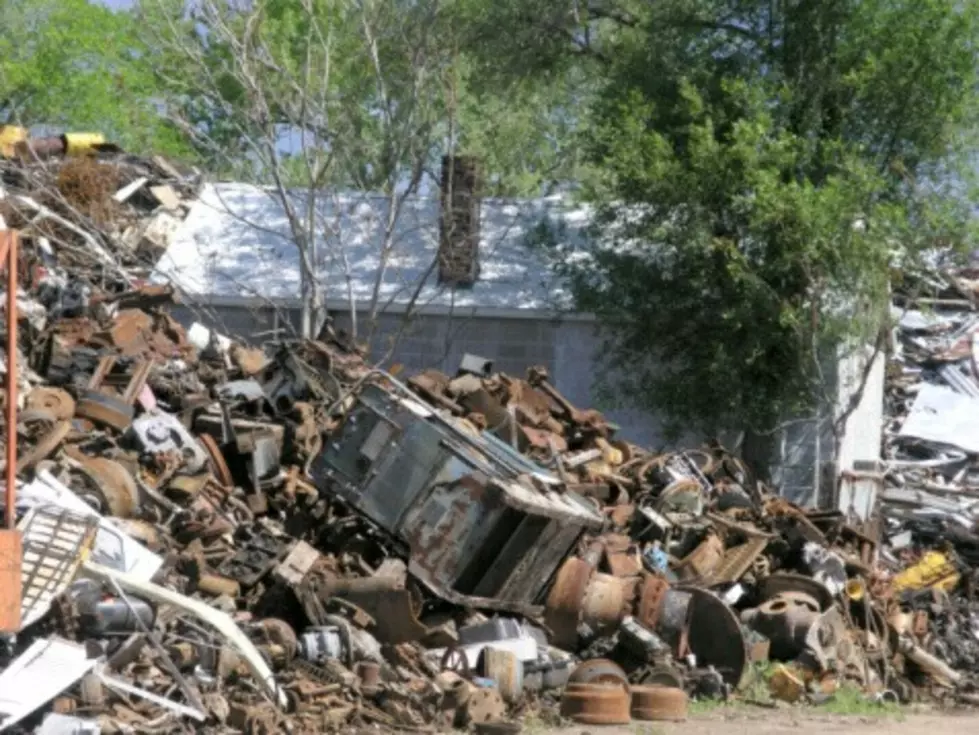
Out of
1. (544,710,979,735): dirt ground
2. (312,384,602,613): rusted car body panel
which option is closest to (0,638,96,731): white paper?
(544,710,979,735): dirt ground

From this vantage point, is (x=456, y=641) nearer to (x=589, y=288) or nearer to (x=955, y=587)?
(x=955, y=587)

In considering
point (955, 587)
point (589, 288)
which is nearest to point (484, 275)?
point (589, 288)

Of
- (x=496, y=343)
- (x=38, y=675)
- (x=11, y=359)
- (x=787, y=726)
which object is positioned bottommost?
(x=787, y=726)

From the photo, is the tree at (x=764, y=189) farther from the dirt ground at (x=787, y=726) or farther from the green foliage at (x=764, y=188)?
the dirt ground at (x=787, y=726)

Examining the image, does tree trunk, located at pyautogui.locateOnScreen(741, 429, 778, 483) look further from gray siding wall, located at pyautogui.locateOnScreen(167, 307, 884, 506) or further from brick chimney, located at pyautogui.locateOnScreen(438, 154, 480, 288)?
brick chimney, located at pyautogui.locateOnScreen(438, 154, 480, 288)

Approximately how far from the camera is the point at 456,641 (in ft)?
46.2

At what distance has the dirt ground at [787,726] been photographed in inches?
521

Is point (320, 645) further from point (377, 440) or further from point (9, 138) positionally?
point (9, 138)

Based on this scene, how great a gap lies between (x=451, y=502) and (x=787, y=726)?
118 inches

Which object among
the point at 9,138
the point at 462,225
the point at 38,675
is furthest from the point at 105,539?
the point at 9,138

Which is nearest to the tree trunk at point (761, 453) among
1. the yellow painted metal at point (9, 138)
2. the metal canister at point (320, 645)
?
the yellow painted metal at point (9, 138)

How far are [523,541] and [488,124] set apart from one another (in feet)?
77.2

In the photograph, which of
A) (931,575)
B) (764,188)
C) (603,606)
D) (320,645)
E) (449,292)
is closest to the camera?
(320,645)

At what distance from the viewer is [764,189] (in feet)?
80.9
